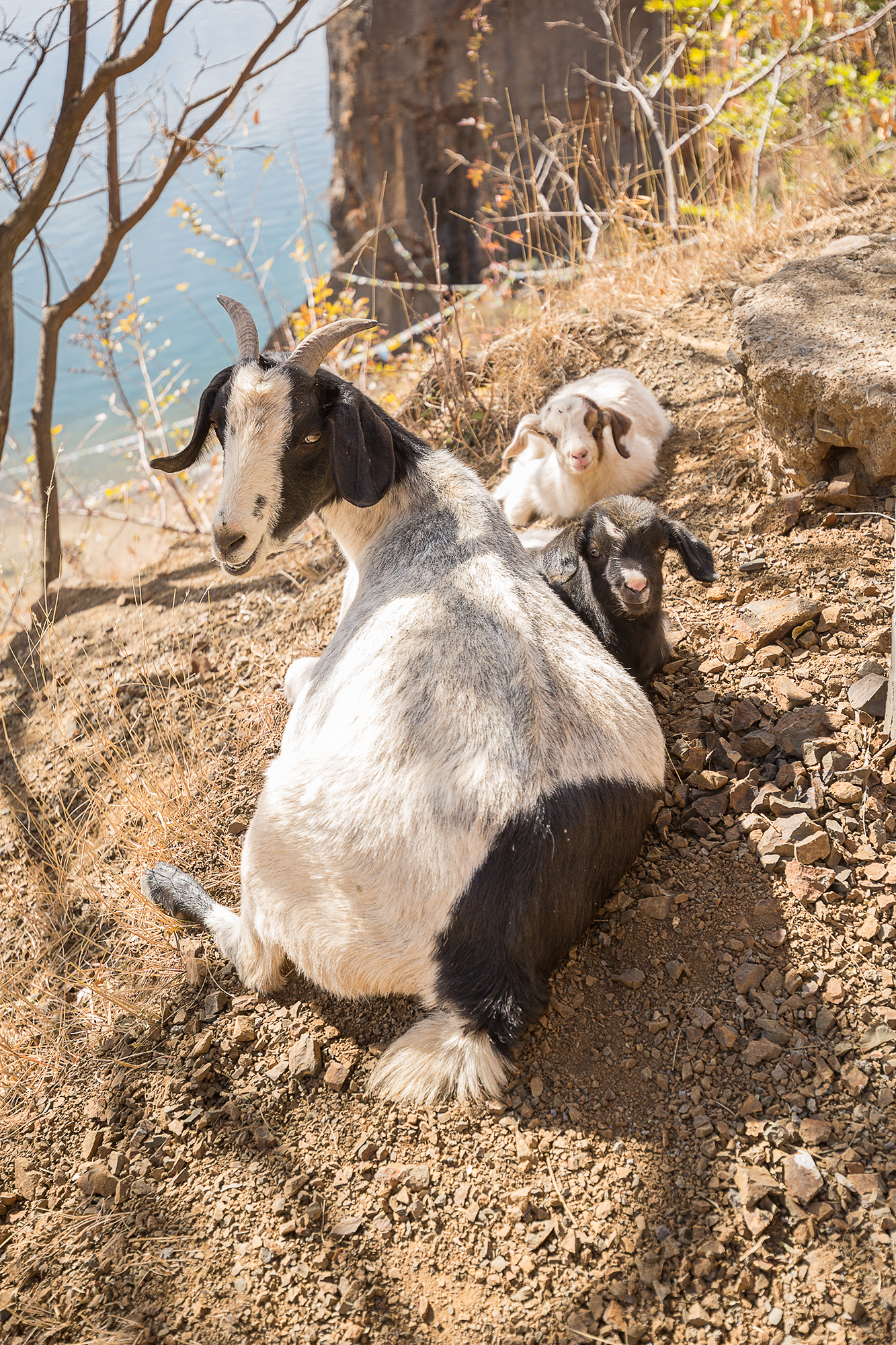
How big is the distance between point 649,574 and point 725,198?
594cm

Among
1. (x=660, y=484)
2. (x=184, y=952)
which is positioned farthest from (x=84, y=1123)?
(x=660, y=484)

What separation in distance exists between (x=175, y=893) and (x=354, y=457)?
168 cm

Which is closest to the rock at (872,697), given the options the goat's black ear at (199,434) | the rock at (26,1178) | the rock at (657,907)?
the rock at (657,907)

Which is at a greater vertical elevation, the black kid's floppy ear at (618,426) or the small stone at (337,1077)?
the black kid's floppy ear at (618,426)

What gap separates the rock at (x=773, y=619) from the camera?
3518 mm

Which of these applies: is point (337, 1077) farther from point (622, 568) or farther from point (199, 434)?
point (199, 434)

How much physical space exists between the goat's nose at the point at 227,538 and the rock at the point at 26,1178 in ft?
6.47

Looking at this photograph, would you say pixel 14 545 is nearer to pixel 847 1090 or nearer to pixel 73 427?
pixel 73 427

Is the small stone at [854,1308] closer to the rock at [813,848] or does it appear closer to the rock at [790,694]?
the rock at [813,848]

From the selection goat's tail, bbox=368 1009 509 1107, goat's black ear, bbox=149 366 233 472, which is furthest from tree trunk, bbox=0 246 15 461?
goat's tail, bbox=368 1009 509 1107

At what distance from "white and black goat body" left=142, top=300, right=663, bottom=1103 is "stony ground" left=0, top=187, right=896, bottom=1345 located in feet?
0.65

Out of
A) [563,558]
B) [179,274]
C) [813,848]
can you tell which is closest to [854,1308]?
[813,848]

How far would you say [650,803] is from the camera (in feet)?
8.99

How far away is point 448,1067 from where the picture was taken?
2330 millimetres
